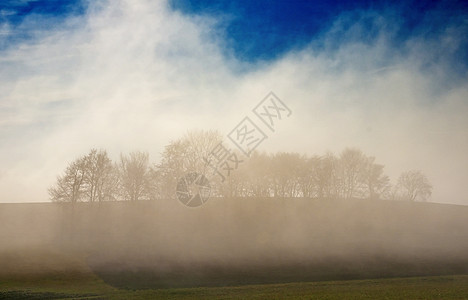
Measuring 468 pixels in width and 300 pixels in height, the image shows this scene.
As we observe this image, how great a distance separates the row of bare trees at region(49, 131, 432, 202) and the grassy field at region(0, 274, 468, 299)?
107ft

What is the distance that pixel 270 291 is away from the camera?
92.1ft

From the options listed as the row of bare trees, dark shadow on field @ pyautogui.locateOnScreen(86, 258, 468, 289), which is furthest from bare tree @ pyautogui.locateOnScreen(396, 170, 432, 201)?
dark shadow on field @ pyautogui.locateOnScreen(86, 258, 468, 289)

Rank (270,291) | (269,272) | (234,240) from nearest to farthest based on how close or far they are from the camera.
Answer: (270,291)
(269,272)
(234,240)

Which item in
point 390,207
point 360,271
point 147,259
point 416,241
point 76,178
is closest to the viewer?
point 360,271

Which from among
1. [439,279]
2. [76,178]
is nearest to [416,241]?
[439,279]

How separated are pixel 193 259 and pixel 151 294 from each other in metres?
19.9

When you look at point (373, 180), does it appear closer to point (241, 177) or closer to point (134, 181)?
point (241, 177)

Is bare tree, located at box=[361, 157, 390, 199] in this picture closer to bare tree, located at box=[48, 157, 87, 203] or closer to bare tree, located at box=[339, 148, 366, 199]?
bare tree, located at box=[339, 148, 366, 199]

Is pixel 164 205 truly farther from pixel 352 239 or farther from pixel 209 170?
pixel 352 239

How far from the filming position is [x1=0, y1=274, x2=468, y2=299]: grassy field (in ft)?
82.0

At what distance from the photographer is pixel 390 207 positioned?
268 feet

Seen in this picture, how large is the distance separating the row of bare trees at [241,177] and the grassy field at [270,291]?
32709 millimetres

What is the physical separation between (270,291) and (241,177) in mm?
47562

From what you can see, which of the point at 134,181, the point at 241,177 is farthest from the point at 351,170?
the point at 134,181
